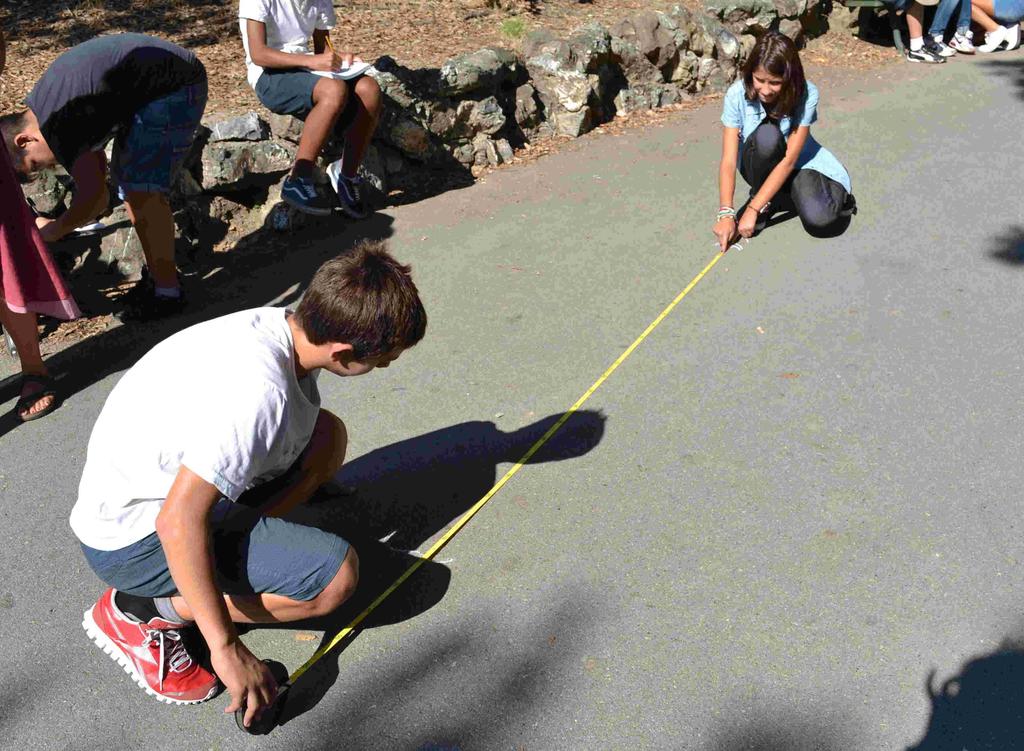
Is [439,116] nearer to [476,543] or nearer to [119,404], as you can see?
[476,543]

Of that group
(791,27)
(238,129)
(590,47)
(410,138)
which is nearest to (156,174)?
(238,129)

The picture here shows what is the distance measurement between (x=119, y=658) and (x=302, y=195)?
2.75 m

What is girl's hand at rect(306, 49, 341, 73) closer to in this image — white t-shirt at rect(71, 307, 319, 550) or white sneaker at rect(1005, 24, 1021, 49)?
white t-shirt at rect(71, 307, 319, 550)

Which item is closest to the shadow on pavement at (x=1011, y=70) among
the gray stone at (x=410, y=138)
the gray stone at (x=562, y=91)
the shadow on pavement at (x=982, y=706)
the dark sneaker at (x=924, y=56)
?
the dark sneaker at (x=924, y=56)

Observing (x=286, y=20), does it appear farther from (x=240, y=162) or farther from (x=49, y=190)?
(x=49, y=190)

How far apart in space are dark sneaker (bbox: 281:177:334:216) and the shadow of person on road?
1.77 metres

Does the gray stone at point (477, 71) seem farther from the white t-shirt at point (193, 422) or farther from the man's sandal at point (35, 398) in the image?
the white t-shirt at point (193, 422)

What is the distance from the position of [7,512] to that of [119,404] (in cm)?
125

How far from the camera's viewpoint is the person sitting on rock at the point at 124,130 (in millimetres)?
3781

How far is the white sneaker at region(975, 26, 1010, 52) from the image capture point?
24.0ft

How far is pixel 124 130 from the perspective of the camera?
3986 mm

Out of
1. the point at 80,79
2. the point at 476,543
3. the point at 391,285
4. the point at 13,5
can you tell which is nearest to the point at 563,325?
the point at 476,543

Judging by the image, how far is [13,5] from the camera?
6.48 m

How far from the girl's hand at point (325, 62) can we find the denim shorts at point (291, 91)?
0.15 ft
